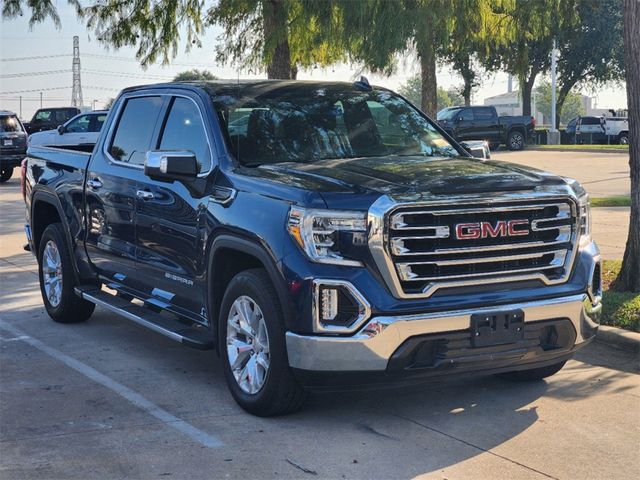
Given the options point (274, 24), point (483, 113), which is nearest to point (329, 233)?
point (274, 24)

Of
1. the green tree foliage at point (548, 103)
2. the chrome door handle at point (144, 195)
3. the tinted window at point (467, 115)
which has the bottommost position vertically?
the chrome door handle at point (144, 195)

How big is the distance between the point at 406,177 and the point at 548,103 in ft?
457

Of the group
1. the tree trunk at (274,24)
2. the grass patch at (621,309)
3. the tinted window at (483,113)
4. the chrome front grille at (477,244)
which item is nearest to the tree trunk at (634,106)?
the grass patch at (621,309)

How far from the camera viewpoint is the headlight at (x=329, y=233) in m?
5.07

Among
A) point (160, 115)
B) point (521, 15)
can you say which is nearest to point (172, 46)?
point (521, 15)

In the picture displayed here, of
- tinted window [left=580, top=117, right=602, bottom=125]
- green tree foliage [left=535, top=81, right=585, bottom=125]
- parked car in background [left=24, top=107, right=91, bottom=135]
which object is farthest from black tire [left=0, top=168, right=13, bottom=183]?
green tree foliage [left=535, top=81, right=585, bottom=125]

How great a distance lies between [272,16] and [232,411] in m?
8.69

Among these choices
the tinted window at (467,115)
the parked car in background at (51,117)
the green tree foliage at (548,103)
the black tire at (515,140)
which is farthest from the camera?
the green tree foliage at (548,103)

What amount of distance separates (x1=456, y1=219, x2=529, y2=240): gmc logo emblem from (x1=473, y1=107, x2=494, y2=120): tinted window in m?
34.8

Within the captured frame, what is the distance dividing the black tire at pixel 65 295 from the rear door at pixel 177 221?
141cm

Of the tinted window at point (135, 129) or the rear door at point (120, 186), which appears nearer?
the rear door at point (120, 186)

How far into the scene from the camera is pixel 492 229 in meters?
Answer: 5.32

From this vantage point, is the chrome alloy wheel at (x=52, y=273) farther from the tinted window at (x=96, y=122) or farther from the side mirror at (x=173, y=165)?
the tinted window at (x=96, y=122)

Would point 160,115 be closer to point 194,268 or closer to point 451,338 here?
point 194,268
